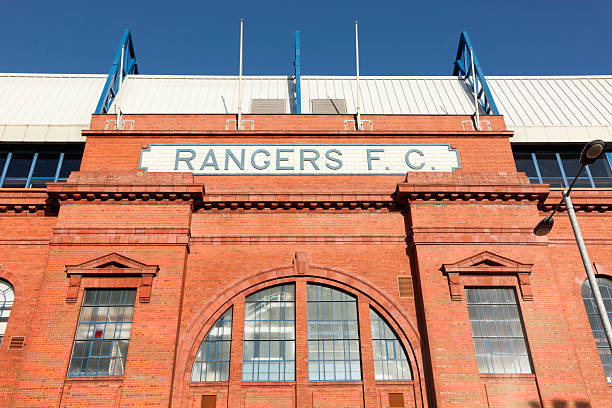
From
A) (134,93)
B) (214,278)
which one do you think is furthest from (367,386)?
(134,93)

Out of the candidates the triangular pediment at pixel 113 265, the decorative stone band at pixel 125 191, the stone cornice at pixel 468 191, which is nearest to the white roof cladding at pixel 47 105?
the decorative stone band at pixel 125 191

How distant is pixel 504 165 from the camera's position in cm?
2005

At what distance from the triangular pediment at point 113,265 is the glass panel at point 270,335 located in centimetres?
358

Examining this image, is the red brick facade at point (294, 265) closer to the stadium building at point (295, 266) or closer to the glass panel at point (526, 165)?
the stadium building at point (295, 266)

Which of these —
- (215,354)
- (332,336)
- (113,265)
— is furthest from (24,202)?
(332,336)

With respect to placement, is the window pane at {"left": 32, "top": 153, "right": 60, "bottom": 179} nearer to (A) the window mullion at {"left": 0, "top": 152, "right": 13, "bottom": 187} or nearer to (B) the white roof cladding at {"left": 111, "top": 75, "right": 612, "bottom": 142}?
(A) the window mullion at {"left": 0, "top": 152, "right": 13, "bottom": 187}

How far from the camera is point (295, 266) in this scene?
1753 centimetres

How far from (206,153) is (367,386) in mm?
10584

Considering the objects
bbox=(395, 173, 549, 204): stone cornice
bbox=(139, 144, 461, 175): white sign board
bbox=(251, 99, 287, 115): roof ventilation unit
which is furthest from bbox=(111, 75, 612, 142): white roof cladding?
bbox=(395, 173, 549, 204): stone cornice

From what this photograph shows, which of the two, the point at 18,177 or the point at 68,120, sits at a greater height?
the point at 68,120

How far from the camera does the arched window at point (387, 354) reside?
52.8ft

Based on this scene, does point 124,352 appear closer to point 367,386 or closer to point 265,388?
point 265,388

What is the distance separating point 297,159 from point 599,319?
12210 mm

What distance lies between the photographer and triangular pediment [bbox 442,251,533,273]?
16.8m
